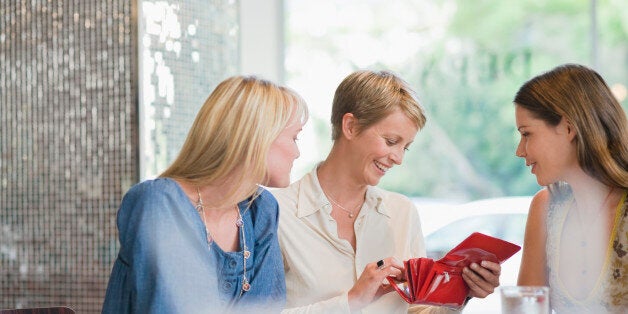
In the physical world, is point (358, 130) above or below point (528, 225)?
above

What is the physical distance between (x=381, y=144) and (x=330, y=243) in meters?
0.29

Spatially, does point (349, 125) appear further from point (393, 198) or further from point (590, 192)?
point (590, 192)

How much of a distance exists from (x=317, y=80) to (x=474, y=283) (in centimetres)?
285

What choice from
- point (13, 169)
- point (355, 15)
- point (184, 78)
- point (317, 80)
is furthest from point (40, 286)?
point (355, 15)

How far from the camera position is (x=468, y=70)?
4.66 metres

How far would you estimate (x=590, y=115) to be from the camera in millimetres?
2080

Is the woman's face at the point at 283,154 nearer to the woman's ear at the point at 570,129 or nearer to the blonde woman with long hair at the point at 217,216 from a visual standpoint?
the blonde woman with long hair at the point at 217,216

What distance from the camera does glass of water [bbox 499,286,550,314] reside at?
4.59ft

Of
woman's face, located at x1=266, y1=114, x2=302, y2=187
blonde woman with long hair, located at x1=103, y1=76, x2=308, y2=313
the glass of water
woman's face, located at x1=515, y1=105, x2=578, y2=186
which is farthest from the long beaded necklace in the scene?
woman's face, located at x1=515, y1=105, x2=578, y2=186

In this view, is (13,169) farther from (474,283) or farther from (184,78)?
(474,283)

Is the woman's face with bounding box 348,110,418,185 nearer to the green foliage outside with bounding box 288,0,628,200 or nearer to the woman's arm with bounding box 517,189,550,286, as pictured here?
the woman's arm with bounding box 517,189,550,286

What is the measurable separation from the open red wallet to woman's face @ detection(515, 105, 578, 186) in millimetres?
310

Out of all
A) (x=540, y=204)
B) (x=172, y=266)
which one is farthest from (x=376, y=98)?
(x=172, y=266)

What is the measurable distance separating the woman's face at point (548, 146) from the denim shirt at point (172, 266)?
74cm
